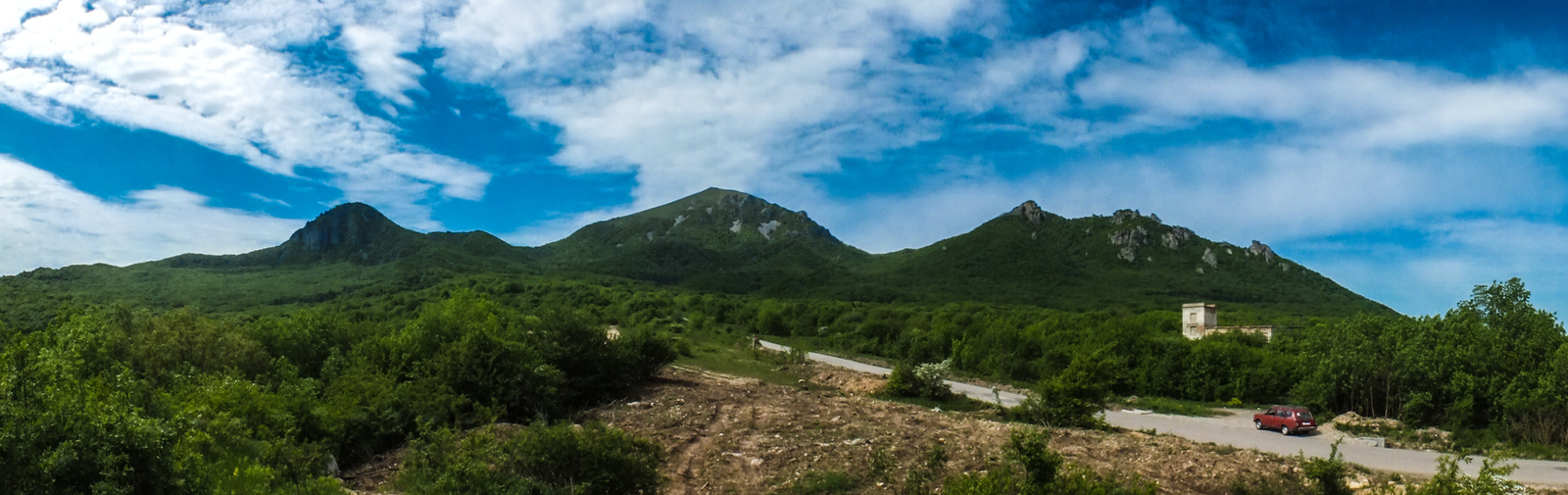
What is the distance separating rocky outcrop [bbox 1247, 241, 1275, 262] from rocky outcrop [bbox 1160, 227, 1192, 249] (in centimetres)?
913

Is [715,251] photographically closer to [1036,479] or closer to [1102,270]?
[1102,270]

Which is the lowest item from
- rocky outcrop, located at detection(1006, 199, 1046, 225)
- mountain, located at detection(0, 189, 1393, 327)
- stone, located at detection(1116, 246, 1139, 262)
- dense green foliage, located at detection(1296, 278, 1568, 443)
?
dense green foliage, located at detection(1296, 278, 1568, 443)

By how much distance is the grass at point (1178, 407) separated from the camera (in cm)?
3189

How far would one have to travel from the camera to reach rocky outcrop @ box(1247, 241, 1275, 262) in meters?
128

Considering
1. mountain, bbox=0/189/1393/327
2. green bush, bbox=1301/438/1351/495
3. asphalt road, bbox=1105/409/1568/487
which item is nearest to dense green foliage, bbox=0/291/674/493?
green bush, bbox=1301/438/1351/495

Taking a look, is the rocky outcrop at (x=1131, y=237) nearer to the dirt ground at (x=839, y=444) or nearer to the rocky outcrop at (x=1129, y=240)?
the rocky outcrop at (x=1129, y=240)

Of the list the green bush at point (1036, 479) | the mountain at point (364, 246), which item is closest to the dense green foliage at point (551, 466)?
the green bush at point (1036, 479)

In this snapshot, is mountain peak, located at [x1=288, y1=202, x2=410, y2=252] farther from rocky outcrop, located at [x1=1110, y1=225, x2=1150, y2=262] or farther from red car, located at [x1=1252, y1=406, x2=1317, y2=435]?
red car, located at [x1=1252, y1=406, x2=1317, y2=435]

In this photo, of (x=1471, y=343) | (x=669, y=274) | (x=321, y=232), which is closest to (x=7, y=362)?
(x=1471, y=343)

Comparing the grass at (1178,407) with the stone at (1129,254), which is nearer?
the grass at (1178,407)

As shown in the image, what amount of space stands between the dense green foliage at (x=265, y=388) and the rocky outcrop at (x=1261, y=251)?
5027 inches

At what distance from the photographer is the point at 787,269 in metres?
148

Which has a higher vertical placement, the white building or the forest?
the white building

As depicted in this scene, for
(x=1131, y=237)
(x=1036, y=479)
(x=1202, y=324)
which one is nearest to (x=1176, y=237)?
(x=1131, y=237)
